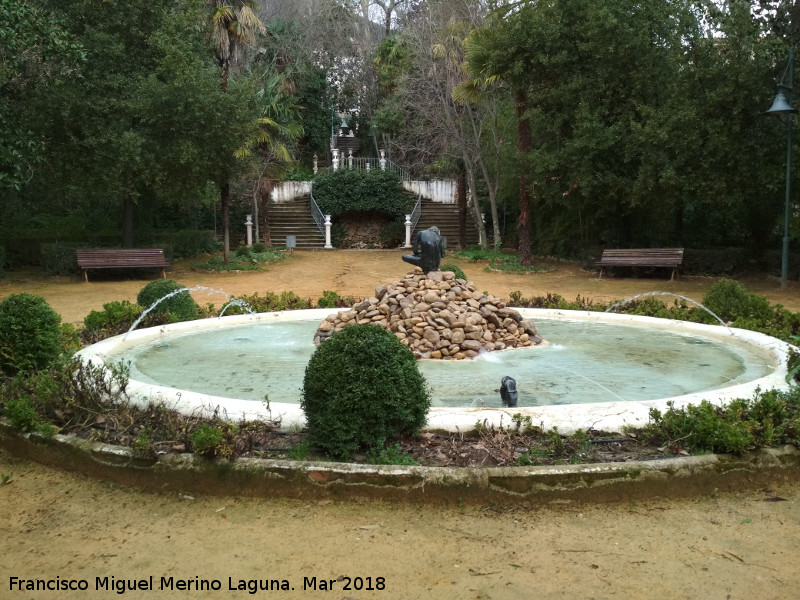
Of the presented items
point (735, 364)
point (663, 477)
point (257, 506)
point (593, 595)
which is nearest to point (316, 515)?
point (257, 506)

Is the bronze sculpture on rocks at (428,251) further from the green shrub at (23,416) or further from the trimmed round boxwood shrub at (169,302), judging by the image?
the green shrub at (23,416)

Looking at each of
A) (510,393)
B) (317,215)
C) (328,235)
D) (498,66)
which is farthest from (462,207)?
(510,393)

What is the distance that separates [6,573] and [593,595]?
2570mm

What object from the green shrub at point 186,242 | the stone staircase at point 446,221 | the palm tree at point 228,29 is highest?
the palm tree at point 228,29

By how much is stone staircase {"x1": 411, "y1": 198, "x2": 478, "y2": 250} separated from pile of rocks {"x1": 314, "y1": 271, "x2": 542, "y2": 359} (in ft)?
73.6

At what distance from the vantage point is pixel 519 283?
1919 cm

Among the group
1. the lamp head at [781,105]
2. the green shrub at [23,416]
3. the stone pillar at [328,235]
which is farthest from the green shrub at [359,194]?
the green shrub at [23,416]

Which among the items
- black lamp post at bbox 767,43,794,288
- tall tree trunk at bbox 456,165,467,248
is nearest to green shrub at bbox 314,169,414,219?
tall tree trunk at bbox 456,165,467,248

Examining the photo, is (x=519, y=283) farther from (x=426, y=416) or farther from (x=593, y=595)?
(x=593, y=595)

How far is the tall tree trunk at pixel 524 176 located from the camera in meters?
21.2

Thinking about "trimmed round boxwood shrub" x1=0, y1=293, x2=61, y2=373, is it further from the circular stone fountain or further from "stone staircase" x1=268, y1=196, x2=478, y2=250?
"stone staircase" x1=268, y1=196, x2=478, y2=250

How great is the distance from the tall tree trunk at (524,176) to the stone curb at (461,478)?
1742 cm

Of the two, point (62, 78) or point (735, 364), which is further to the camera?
point (62, 78)

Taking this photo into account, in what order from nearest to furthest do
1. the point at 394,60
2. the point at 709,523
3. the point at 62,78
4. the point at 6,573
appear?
the point at 6,573 → the point at 709,523 → the point at 62,78 → the point at 394,60
